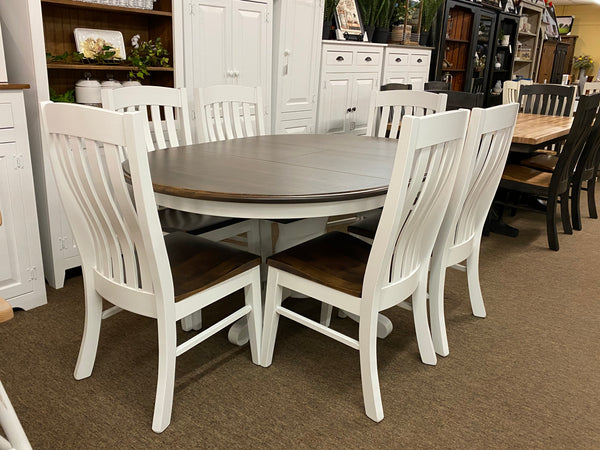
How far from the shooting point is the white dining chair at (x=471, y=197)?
5.74 feet

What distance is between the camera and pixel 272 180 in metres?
1.72

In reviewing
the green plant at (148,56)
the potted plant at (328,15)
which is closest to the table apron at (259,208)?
the green plant at (148,56)

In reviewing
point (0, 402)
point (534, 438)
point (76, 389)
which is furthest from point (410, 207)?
point (76, 389)

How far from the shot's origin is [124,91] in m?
2.26

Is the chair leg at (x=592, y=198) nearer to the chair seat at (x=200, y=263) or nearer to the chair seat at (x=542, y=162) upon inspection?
the chair seat at (x=542, y=162)

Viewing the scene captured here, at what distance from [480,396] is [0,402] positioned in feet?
4.88

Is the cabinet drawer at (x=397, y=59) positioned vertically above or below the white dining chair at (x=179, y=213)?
above

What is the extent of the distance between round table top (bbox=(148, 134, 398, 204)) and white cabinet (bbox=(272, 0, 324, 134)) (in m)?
1.08

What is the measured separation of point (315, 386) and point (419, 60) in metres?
3.94

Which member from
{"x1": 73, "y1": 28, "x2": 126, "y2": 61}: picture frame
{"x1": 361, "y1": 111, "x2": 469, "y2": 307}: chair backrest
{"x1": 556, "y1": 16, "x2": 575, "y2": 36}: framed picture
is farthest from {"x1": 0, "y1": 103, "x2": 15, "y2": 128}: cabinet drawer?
{"x1": 556, "y1": 16, "x2": 575, "y2": 36}: framed picture

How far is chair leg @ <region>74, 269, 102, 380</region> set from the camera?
1.73 m

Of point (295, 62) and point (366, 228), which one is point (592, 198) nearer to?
point (295, 62)

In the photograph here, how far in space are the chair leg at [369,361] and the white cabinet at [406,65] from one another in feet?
11.1

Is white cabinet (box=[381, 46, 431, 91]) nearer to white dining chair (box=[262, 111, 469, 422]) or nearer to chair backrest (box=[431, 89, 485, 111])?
chair backrest (box=[431, 89, 485, 111])
